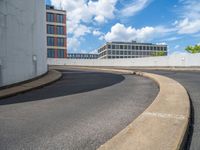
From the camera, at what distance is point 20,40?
12242 millimetres

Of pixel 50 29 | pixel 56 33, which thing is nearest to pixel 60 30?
pixel 56 33

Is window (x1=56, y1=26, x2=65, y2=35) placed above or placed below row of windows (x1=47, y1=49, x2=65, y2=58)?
above

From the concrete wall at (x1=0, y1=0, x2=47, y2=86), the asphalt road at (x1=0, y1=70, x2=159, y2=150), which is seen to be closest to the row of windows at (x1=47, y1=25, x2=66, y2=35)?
the concrete wall at (x1=0, y1=0, x2=47, y2=86)

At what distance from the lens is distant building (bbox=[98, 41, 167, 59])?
168 m

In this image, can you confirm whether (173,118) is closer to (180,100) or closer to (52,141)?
(180,100)

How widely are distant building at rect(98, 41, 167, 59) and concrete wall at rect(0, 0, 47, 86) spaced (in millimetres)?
151380

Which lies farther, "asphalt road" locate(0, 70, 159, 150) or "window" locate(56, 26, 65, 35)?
"window" locate(56, 26, 65, 35)

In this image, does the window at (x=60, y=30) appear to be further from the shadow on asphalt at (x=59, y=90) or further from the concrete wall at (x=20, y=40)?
the shadow on asphalt at (x=59, y=90)

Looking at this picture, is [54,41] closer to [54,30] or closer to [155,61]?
[54,30]

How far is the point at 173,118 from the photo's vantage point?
15.9 ft

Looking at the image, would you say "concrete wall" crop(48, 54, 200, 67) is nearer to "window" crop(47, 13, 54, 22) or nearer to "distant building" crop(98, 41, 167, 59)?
"window" crop(47, 13, 54, 22)

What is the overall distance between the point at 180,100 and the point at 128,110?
5.63 feet

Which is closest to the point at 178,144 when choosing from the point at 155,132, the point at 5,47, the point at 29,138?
the point at 155,132

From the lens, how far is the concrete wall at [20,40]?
1084 cm
